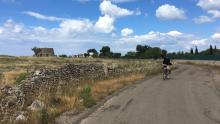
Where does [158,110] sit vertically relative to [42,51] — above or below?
below

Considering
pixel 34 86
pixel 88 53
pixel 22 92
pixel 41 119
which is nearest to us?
pixel 41 119

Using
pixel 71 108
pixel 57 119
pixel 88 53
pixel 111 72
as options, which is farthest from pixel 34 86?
pixel 88 53

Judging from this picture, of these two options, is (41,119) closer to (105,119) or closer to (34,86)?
(105,119)

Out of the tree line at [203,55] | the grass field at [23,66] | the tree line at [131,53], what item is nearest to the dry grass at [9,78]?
the grass field at [23,66]

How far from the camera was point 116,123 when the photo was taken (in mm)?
14430

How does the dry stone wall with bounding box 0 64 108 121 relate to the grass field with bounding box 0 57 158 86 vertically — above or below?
above

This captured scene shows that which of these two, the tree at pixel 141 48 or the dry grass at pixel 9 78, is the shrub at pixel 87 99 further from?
the tree at pixel 141 48

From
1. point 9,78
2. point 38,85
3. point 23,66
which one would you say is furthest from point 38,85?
point 23,66

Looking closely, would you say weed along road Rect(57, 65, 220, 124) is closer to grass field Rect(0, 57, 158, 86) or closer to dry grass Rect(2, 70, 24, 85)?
grass field Rect(0, 57, 158, 86)

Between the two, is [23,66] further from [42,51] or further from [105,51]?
[42,51]

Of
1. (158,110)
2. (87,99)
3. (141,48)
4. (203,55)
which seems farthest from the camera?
(141,48)

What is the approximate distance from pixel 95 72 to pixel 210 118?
20550mm

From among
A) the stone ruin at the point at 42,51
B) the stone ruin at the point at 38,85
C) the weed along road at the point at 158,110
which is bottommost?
the weed along road at the point at 158,110

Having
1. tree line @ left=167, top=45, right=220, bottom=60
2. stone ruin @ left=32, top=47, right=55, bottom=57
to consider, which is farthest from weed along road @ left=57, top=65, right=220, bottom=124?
stone ruin @ left=32, top=47, right=55, bottom=57
